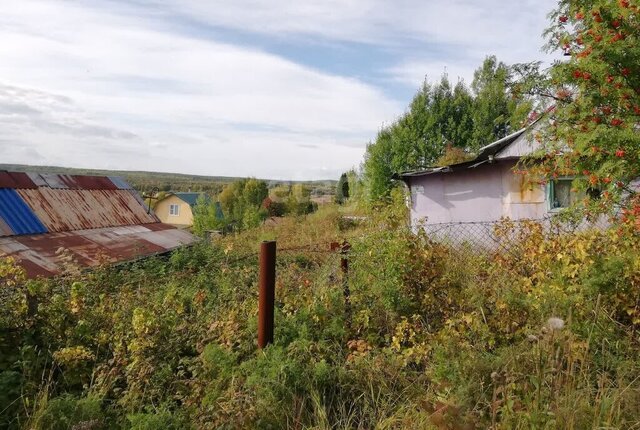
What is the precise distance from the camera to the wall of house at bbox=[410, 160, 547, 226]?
12242mm

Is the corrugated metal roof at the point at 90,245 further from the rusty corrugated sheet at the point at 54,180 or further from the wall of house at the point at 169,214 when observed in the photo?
the wall of house at the point at 169,214

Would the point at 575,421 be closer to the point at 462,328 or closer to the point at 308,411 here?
the point at 462,328

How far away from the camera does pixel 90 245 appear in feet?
32.8

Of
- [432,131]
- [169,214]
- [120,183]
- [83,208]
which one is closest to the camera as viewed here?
[83,208]

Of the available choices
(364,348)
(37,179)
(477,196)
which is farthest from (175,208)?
(364,348)

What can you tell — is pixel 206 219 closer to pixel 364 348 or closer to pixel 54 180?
pixel 54 180

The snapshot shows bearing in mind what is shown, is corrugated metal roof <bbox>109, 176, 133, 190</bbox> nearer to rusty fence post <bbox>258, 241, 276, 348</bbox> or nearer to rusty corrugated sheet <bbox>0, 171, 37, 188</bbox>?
rusty corrugated sheet <bbox>0, 171, 37, 188</bbox>

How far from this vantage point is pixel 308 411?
10.5 ft

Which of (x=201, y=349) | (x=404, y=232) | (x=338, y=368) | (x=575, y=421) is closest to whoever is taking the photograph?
(x=575, y=421)

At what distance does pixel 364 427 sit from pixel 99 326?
262cm

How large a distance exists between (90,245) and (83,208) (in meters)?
1.96

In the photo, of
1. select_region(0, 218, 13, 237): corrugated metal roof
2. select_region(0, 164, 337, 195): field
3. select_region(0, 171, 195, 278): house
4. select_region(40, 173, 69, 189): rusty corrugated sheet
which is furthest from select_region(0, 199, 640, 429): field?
select_region(0, 164, 337, 195): field

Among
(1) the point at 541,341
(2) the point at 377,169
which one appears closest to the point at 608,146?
(1) the point at 541,341

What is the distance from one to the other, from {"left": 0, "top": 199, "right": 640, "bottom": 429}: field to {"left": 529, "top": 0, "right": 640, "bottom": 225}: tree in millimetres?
1063
